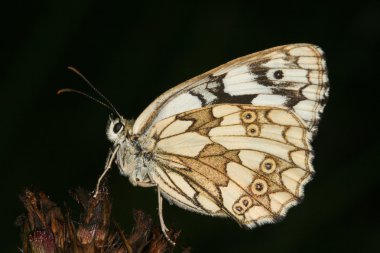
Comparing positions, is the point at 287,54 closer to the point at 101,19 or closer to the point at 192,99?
the point at 192,99

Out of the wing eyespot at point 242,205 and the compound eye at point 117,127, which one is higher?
the compound eye at point 117,127

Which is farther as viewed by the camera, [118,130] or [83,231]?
[118,130]

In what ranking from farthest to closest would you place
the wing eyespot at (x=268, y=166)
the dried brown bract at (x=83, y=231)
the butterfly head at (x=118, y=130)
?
the wing eyespot at (x=268, y=166), the butterfly head at (x=118, y=130), the dried brown bract at (x=83, y=231)

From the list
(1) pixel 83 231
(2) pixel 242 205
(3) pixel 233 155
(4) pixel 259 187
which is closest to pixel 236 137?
(3) pixel 233 155

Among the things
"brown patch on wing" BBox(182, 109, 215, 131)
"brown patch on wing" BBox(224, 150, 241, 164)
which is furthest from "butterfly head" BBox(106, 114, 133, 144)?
"brown patch on wing" BBox(224, 150, 241, 164)

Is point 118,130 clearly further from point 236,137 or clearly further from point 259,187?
point 259,187

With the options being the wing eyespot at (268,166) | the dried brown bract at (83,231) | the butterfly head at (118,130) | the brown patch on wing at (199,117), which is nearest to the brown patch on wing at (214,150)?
the brown patch on wing at (199,117)

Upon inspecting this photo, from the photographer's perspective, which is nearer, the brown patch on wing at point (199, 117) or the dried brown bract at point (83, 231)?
the dried brown bract at point (83, 231)

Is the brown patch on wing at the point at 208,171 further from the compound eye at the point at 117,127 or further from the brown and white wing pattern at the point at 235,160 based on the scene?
the compound eye at the point at 117,127
